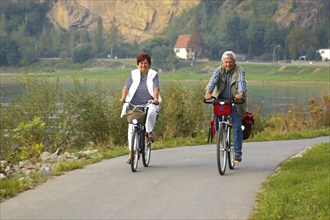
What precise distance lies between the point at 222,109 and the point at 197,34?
137900 millimetres

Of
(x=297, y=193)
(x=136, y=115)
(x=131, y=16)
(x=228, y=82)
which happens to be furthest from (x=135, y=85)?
(x=131, y=16)

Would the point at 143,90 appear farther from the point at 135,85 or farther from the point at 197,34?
the point at 197,34

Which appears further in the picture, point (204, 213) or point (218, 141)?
point (218, 141)

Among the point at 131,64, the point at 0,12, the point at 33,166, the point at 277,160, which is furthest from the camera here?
the point at 0,12

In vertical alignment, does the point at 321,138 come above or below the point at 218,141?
below

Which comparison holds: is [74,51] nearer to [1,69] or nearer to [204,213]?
[1,69]

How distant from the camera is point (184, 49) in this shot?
142m

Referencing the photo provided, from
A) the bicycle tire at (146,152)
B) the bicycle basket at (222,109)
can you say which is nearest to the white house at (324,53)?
the bicycle tire at (146,152)

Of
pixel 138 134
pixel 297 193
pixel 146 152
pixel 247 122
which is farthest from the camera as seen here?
pixel 146 152

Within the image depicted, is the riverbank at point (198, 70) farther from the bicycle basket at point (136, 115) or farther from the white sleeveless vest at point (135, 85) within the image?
the bicycle basket at point (136, 115)

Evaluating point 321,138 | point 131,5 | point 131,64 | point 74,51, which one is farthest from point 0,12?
point 321,138

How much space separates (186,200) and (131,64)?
122 metres

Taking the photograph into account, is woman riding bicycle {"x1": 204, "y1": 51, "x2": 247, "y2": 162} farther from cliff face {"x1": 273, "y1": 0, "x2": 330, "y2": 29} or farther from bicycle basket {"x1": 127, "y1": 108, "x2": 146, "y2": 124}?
cliff face {"x1": 273, "y1": 0, "x2": 330, "y2": 29}

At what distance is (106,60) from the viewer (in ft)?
451
